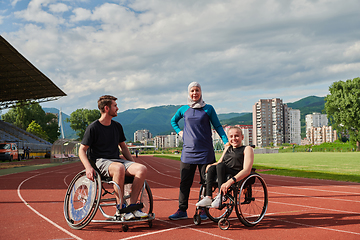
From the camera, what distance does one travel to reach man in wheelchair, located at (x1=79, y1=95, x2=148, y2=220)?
3.96 metres

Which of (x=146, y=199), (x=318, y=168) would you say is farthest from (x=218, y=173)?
(x=318, y=168)

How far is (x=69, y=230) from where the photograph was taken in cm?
410

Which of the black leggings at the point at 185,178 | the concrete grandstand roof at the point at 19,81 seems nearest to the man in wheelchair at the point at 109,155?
A: the black leggings at the point at 185,178

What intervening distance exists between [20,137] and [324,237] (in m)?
48.8

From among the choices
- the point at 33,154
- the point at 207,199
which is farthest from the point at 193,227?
the point at 33,154

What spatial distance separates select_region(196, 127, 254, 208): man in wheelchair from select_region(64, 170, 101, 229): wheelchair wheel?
137 cm

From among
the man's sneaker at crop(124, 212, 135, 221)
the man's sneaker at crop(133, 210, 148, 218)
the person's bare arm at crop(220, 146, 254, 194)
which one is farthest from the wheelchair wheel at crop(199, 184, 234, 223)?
the man's sneaker at crop(124, 212, 135, 221)

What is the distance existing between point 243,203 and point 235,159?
59 centimetres

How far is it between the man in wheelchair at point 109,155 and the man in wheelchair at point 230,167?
2.85 ft

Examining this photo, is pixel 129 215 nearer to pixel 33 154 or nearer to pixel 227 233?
pixel 227 233

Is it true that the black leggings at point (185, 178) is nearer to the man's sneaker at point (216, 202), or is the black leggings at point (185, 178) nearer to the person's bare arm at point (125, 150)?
the man's sneaker at point (216, 202)

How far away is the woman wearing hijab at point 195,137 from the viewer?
14.8 feet

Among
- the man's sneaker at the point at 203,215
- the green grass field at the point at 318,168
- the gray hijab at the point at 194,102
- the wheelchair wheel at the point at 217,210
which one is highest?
the gray hijab at the point at 194,102

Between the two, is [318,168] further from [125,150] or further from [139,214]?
[139,214]
